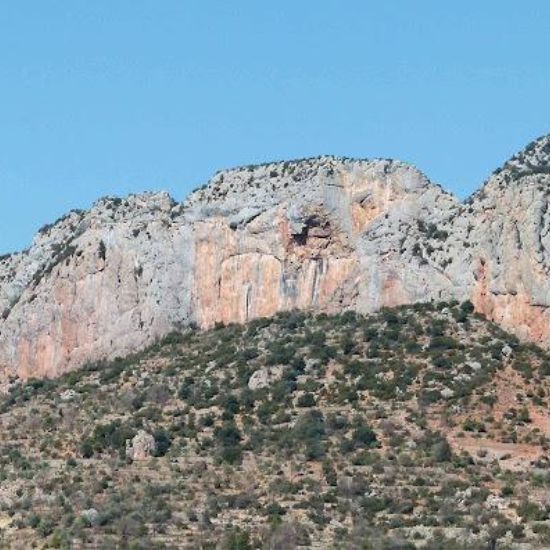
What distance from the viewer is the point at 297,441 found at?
296 feet

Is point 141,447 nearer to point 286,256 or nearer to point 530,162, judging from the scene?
point 286,256

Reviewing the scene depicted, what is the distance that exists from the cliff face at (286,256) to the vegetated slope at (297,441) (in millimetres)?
1622

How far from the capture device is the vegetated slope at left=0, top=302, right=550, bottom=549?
80750 millimetres

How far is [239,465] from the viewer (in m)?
89.3

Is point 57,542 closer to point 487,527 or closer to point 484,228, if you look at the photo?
point 487,527

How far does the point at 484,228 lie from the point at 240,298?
45.1ft

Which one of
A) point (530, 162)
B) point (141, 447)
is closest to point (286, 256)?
point (530, 162)

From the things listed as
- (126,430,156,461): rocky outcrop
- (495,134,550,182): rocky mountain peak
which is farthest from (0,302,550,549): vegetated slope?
(495,134,550,182): rocky mountain peak

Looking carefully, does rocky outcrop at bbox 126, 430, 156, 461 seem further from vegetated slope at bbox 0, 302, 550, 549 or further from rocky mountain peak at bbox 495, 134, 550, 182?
rocky mountain peak at bbox 495, 134, 550, 182

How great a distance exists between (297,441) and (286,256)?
17.2 metres

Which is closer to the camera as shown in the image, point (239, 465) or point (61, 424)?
point (239, 465)

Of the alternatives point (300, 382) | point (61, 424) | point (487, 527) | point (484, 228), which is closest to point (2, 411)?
point (61, 424)

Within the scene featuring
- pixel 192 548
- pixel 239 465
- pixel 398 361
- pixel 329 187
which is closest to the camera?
pixel 192 548

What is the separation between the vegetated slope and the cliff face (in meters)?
1.62
